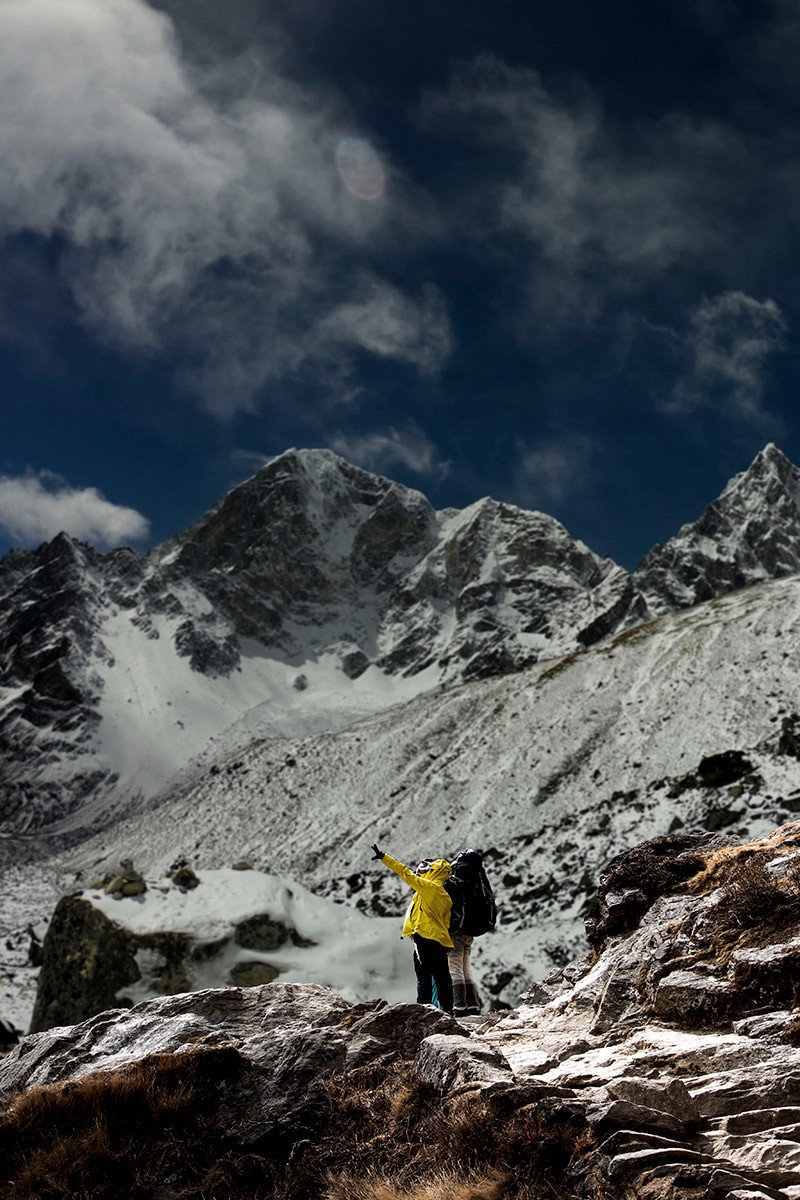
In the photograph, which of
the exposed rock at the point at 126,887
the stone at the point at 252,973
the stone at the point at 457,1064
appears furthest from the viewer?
the exposed rock at the point at 126,887

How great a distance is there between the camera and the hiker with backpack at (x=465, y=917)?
9969mm

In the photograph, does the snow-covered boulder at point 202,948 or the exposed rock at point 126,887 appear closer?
the snow-covered boulder at point 202,948

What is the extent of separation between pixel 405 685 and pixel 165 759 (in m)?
47.4

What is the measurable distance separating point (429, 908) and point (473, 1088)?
4419mm

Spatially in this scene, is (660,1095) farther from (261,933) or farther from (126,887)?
(126,887)

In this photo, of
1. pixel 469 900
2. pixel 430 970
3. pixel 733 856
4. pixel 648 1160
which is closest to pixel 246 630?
pixel 469 900

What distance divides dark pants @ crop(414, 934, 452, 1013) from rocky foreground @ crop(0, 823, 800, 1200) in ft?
5.70

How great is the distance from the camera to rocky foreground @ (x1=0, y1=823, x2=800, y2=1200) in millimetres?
4488

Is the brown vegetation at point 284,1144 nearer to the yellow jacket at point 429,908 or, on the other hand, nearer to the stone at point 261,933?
the yellow jacket at point 429,908

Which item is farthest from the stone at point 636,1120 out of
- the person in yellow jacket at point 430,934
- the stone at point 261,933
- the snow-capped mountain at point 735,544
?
the snow-capped mountain at point 735,544

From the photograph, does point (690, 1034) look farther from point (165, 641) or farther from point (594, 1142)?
point (165, 641)

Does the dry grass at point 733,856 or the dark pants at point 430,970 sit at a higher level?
the dry grass at point 733,856

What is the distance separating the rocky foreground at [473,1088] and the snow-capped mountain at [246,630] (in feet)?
355

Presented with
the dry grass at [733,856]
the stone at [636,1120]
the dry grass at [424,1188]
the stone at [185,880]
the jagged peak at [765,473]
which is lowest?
the dry grass at [424,1188]
